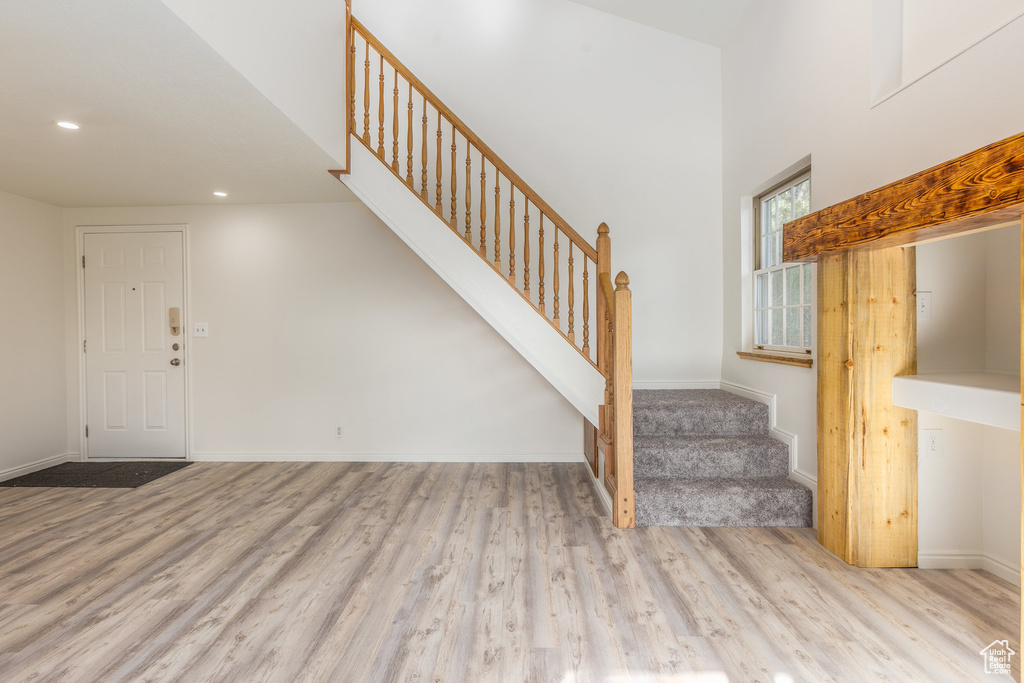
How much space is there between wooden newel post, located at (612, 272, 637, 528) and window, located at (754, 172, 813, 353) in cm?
129

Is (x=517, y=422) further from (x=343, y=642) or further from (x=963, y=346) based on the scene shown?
(x=963, y=346)

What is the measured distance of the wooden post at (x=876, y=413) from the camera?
235cm

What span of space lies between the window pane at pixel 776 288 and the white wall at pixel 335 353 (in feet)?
6.23

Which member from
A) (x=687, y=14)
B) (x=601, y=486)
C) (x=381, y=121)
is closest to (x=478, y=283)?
(x=381, y=121)

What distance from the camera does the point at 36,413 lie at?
4.35 metres

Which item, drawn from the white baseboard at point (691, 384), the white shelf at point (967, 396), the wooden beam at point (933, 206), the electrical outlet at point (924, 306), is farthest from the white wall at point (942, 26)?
the white baseboard at point (691, 384)

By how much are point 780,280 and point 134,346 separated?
5.67m

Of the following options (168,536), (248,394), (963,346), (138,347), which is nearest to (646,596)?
(963,346)

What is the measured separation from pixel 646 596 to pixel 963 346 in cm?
195

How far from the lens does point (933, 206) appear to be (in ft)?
5.19

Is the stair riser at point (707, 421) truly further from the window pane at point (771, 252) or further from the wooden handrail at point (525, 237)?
the window pane at point (771, 252)

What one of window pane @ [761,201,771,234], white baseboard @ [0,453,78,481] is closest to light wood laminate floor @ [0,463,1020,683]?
white baseboard @ [0,453,78,481]

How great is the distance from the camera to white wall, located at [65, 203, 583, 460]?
445 centimetres

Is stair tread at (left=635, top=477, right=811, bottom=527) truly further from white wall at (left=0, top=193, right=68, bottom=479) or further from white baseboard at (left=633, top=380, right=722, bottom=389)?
white wall at (left=0, top=193, right=68, bottom=479)
